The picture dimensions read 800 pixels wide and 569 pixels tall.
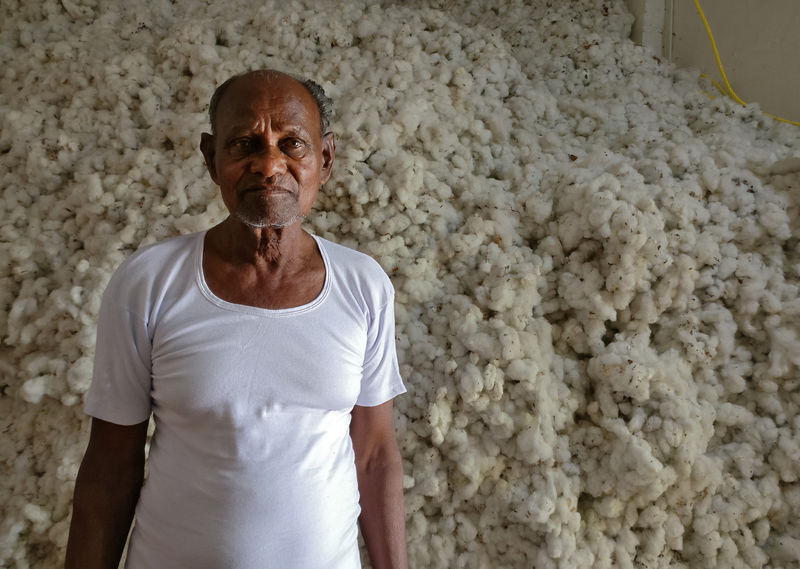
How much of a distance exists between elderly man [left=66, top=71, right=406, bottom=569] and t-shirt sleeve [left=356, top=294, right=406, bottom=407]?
2 centimetres

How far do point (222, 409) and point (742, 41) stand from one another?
6.17ft

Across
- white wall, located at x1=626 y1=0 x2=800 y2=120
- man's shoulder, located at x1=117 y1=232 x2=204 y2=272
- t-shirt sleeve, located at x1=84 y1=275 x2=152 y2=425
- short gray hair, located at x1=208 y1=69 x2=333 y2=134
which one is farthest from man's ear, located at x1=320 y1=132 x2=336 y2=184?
white wall, located at x1=626 y1=0 x2=800 y2=120

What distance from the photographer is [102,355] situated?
95cm

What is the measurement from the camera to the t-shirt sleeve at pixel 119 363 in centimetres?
94

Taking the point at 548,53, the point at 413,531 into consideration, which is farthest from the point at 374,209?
the point at 548,53

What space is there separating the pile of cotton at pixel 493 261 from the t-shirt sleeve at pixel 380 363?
0.34 m

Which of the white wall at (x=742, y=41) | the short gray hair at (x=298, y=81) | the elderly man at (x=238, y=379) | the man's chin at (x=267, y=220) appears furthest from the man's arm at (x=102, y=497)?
the white wall at (x=742, y=41)

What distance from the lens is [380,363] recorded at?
3.64 ft

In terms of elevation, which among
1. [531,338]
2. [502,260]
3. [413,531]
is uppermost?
[502,260]

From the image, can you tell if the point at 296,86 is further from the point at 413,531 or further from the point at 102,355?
the point at 413,531

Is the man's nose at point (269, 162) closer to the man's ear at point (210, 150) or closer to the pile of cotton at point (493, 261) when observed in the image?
the man's ear at point (210, 150)

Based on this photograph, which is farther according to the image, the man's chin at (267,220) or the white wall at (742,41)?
the white wall at (742,41)

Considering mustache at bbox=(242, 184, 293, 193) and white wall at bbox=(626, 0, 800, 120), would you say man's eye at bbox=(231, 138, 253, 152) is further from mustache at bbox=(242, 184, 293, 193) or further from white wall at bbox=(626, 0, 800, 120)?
white wall at bbox=(626, 0, 800, 120)

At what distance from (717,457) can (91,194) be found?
1632 mm
